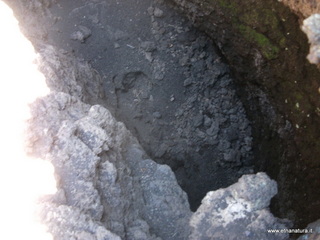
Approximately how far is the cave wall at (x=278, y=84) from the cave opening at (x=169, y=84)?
16cm

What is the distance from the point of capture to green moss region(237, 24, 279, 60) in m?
3.05

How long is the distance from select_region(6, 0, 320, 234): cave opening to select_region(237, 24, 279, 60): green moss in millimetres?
543

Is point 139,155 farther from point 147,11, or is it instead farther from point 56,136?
point 147,11

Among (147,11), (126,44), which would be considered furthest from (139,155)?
(147,11)

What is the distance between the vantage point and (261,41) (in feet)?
10.3

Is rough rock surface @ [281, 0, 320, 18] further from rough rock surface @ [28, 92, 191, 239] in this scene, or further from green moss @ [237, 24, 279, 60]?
rough rock surface @ [28, 92, 191, 239]

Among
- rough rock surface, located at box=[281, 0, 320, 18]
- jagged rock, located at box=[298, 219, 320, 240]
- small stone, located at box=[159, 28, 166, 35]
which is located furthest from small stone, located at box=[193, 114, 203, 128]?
jagged rock, located at box=[298, 219, 320, 240]

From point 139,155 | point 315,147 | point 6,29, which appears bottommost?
point 315,147

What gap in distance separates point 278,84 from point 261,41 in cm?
41

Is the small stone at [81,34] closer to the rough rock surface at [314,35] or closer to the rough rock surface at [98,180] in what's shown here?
the rough rock surface at [98,180]

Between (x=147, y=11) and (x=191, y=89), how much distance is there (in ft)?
3.31

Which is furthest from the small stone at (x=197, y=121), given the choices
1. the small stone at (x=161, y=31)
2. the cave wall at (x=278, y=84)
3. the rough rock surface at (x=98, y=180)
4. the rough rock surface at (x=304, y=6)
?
the rough rock surface at (x=304, y=6)

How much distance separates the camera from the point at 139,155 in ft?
9.27

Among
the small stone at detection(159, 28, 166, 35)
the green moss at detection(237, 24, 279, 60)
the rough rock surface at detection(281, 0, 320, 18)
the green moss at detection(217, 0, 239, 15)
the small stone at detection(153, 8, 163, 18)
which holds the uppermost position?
the small stone at detection(153, 8, 163, 18)
